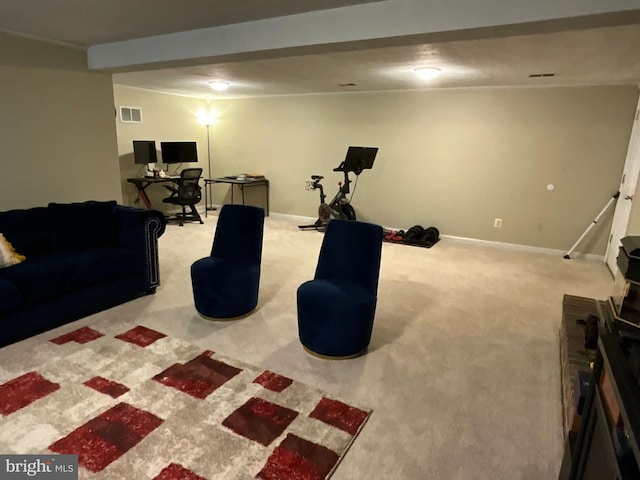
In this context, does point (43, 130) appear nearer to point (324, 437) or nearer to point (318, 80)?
point (318, 80)

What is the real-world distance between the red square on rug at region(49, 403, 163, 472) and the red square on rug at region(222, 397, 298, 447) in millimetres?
373

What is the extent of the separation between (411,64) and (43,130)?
3378 millimetres

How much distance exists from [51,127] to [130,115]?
2.79 metres

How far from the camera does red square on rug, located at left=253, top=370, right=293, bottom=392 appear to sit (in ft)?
7.36

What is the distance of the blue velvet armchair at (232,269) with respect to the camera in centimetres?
297

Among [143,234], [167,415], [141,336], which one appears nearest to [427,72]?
[143,234]

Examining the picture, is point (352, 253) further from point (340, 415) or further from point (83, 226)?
point (83, 226)

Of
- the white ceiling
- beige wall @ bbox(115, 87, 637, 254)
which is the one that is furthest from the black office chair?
the white ceiling

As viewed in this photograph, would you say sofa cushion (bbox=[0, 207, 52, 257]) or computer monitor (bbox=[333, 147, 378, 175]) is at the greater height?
computer monitor (bbox=[333, 147, 378, 175])

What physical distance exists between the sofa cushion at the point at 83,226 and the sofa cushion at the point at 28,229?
6 cm

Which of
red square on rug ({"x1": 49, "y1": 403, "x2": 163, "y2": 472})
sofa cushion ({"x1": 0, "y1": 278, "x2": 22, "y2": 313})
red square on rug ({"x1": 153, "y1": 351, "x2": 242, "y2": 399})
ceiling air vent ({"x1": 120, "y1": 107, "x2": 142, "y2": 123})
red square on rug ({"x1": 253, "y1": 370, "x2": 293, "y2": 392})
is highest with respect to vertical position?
ceiling air vent ({"x1": 120, "y1": 107, "x2": 142, "y2": 123})

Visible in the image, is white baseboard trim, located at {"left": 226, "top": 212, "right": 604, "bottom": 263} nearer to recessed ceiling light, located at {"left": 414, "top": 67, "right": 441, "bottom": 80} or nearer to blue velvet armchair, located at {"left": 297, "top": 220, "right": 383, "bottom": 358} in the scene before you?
recessed ceiling light, located at {"left": 414, "top": 67, "right": 441, "bottom": 80}

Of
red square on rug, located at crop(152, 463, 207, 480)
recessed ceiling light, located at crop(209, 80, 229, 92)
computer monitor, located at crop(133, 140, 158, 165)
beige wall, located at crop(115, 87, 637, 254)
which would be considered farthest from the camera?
computer monitor, located at crop(133, 140, 158, 165)

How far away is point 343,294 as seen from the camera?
251 centimetres
